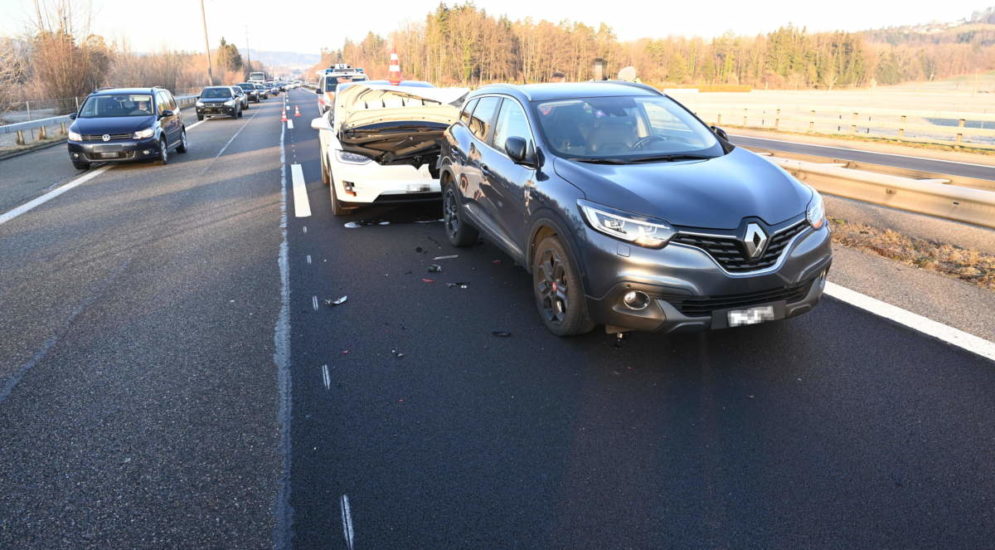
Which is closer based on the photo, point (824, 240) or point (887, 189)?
point (824, 240)

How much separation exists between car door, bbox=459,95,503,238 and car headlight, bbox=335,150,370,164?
2201 mm

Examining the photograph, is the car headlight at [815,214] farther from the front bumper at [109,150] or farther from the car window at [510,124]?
the front bumper at [109,150]

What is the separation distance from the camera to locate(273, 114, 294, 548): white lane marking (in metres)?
2.94

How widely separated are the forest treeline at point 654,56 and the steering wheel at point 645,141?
4304 inches

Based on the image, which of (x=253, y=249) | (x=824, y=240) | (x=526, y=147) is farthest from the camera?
(x=253, y=249)

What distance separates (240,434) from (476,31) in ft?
406

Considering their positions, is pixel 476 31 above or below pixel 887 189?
above

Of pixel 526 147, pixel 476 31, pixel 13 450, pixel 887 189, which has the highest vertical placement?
pixel 476 31

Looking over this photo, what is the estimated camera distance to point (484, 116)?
659cm

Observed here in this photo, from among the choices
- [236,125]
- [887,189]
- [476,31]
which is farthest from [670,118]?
[476,31]

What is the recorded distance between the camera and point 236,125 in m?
27.9

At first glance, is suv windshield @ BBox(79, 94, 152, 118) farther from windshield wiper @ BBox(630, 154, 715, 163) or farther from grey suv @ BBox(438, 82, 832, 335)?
windshield wiper @ BBox(630, 154, 715, 163)

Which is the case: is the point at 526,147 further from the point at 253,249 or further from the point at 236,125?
the point at 236,125

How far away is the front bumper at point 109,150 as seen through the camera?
1382 cm
